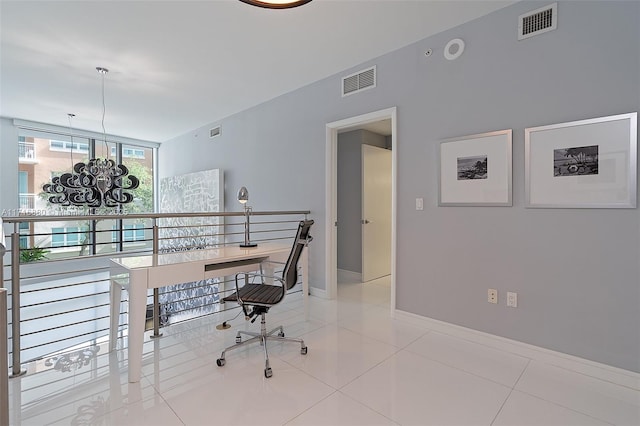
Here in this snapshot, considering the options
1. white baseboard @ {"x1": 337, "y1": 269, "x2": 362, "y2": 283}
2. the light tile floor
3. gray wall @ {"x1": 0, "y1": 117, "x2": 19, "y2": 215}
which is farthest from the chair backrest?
gray wall @ {"x1": 0, "y1": 117, "x2": 19, "y2": 215}

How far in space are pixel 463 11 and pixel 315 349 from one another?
307cm

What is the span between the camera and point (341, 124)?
3.73 metres

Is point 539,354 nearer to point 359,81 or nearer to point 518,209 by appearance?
point 518,209

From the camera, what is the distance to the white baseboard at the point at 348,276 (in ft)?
16.2

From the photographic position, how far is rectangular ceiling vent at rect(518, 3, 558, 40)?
2.30 metres

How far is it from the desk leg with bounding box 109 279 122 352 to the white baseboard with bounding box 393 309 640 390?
2620 millimetres

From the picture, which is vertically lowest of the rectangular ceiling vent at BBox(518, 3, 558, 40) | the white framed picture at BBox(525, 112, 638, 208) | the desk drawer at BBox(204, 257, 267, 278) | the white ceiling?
the desk drawer at BBox(204, 257, 267, 278)

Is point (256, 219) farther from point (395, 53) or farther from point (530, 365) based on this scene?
point (530, 365)

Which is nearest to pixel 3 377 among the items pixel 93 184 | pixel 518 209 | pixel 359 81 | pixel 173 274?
pixel 173 274

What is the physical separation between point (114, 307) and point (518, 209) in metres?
3.32

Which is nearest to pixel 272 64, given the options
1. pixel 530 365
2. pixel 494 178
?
pixel 494 178

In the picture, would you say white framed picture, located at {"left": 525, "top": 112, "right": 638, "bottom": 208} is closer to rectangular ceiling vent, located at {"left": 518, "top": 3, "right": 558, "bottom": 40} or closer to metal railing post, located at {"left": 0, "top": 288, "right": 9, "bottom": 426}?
rectangular ceiling vent, located at {"left": 518, "top": 3, "right": 558, "bottom": 40}

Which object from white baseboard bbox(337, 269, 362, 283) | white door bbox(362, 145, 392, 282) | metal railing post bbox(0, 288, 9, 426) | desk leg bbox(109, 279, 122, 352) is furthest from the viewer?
white baseboard bbox(337, 269, 362, 283)

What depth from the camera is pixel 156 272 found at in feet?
7.07
